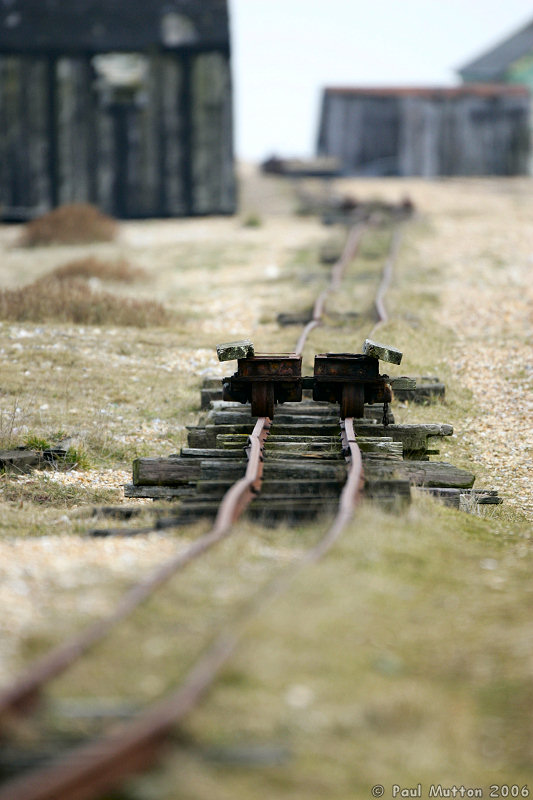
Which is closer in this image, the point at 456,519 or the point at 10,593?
the point at 10,593

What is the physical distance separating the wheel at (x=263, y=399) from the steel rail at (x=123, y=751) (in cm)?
401

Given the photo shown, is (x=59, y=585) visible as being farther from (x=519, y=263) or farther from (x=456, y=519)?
(x=519, y=263)

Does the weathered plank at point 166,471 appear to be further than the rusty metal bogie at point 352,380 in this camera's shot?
No

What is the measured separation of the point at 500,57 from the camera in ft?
166

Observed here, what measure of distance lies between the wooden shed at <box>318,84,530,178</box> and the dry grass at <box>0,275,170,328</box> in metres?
26.1

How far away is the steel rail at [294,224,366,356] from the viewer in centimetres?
1163

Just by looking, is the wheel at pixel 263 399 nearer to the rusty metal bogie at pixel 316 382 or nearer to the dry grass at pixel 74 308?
the rusty metal bogie at pixel 316 382

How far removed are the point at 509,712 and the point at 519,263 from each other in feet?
51.7

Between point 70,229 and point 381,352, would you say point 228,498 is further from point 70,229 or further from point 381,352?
point 70,229

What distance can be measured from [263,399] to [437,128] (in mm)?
32095

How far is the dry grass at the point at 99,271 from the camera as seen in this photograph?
1692 cm

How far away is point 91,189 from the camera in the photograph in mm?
26531

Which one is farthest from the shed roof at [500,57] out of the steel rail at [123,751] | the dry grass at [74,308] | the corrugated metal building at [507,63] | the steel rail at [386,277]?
the steel rail at [123,751]

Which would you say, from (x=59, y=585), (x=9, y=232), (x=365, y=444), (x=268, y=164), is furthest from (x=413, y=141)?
(x=59, y=585)
